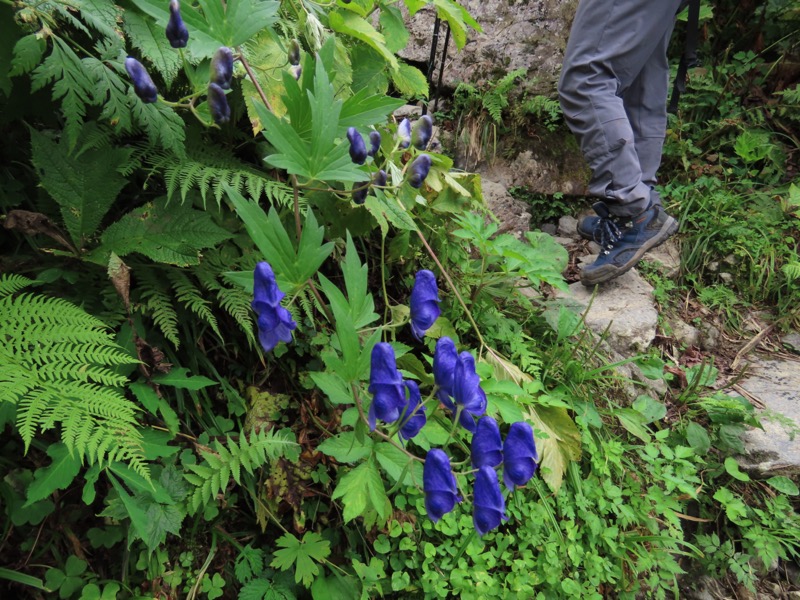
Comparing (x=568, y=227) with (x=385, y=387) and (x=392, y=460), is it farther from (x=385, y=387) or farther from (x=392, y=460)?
(x=385, y=387)

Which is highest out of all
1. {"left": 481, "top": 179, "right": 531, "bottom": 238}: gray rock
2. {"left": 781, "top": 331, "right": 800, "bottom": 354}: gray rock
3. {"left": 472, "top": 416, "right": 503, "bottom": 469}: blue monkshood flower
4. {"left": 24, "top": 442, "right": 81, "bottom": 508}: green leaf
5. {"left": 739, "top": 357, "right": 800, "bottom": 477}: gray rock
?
{"left": 472, "top": 416, "right": 503, "bottom": 469}: blue monkshood flower

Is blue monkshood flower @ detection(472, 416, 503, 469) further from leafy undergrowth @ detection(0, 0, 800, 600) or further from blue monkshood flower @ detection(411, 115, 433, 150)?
blue monkshood flower @ detection(411, 115, 433, 150)

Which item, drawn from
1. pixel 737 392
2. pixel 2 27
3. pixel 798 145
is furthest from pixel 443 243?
pixel 798 145

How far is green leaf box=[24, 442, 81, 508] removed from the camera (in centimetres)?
116

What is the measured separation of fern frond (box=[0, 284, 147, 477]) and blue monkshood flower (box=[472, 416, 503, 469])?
0.81 m

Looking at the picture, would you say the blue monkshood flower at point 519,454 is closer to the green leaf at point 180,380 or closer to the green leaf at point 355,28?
the green leaf at point 180,380

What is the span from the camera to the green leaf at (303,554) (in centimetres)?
148

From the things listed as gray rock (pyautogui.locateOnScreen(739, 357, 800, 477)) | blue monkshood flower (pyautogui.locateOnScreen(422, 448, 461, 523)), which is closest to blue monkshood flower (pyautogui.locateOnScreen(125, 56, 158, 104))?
blue monkshood flower (pyautogui.locateOnScreen(422, 448, 461, 523))

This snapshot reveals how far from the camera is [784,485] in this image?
243 cm

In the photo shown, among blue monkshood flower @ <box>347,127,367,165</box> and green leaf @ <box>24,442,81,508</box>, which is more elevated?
blue monkshood flower @ <box>347,127,367,165</box>

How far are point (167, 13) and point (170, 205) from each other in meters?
0.59

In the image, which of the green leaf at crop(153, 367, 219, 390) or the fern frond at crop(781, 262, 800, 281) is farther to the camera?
the fern frond at crop(781, 262, 800, 281)

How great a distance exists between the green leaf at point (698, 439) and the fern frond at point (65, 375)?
2.52 metres

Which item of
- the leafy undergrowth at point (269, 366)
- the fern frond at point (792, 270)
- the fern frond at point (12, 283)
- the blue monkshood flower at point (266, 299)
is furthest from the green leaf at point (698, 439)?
the fern frond at point (12, 283)
